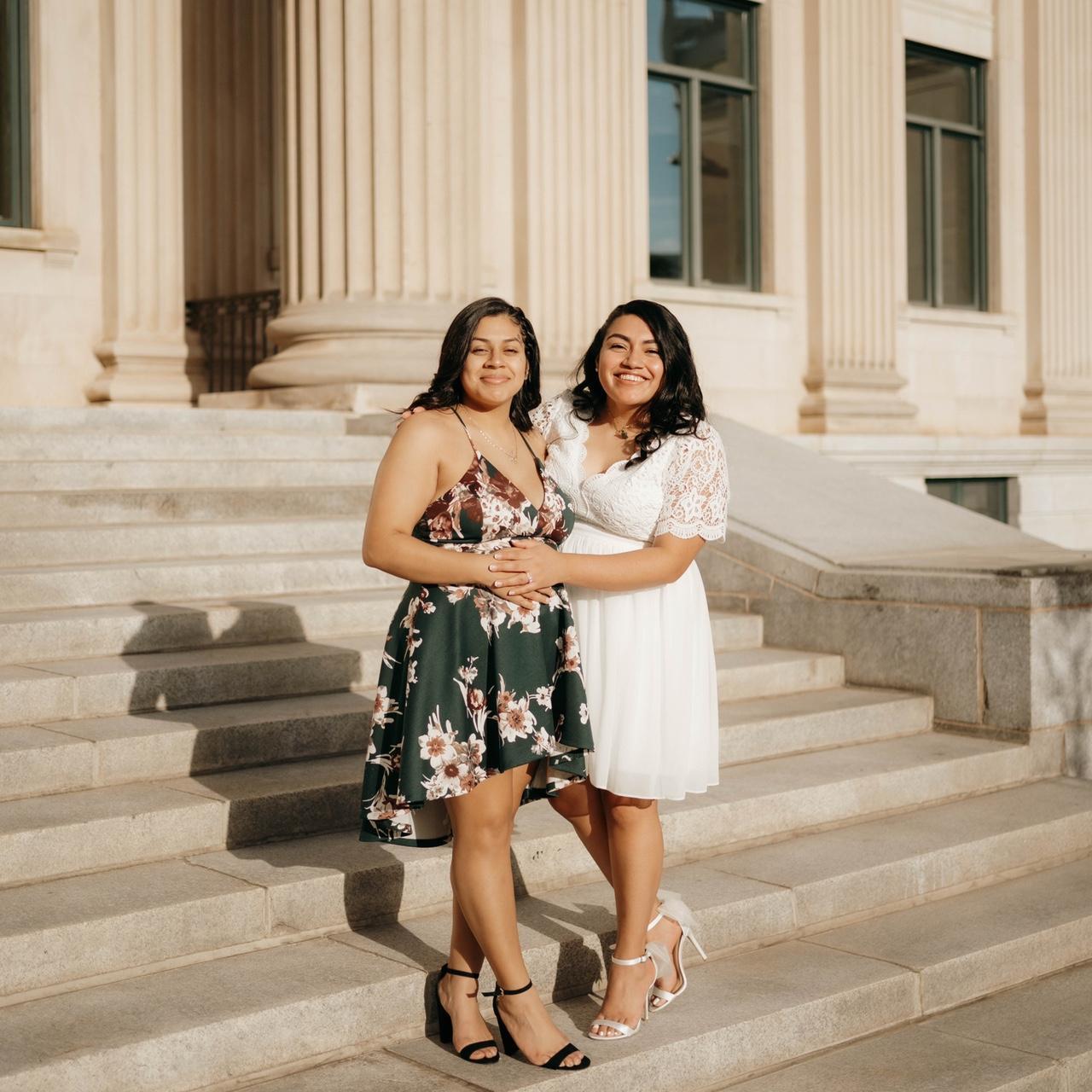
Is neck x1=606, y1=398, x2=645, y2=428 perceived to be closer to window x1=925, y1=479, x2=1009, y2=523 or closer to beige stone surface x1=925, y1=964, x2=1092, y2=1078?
beige stone surface x1=925, y1=964, x2=1092, y2=1078

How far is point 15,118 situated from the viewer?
11094 millimetres

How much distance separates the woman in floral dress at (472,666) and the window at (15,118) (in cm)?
821

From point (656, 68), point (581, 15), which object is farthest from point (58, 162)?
point (656, 68)

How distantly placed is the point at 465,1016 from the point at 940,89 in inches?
563

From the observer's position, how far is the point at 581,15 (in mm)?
12391

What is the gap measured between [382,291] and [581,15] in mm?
3575

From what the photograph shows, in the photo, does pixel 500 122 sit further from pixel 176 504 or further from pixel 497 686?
pixel 497 686

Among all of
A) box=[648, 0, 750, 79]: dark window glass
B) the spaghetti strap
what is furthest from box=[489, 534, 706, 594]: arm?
box=[648, 0, 750, 79]: dark window glass

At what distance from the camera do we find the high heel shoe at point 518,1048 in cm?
394

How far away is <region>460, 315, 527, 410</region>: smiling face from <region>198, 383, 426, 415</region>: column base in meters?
5.72

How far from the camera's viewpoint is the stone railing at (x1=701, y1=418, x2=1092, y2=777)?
6.88 m

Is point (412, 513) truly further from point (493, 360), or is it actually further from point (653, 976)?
point (653, 976)

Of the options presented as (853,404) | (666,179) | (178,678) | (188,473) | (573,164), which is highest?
(666,179)

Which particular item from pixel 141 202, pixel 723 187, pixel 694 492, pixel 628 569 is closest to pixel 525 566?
pixel 628 569
